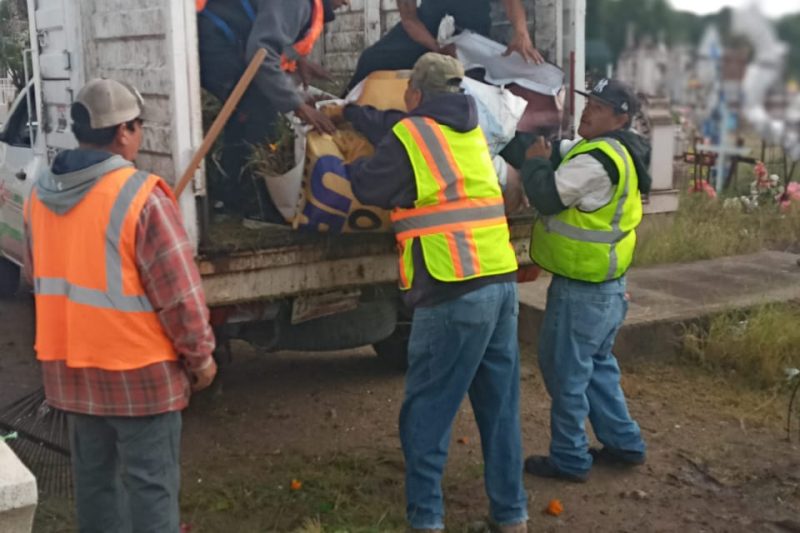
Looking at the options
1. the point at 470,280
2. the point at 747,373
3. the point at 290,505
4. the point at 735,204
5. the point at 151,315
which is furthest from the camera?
the point at 735,204

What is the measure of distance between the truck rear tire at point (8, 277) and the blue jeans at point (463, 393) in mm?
4678

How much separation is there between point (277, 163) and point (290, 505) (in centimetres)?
145

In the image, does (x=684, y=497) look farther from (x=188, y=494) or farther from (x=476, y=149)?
(x=188, y=494)

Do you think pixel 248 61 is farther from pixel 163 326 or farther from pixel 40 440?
pixel 40 440

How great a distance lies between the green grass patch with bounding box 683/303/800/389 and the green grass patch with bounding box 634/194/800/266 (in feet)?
7.10

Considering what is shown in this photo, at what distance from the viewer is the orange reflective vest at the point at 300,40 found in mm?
4238

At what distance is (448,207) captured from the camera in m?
3.43

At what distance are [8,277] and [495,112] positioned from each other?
4714mm

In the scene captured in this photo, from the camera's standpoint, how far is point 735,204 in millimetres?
9773

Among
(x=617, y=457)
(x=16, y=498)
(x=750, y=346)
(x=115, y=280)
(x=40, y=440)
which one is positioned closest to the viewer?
(x=16, y=498)

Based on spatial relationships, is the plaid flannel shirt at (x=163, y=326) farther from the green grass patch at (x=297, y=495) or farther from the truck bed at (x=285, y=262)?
the truck bed at (x=285, y=262)

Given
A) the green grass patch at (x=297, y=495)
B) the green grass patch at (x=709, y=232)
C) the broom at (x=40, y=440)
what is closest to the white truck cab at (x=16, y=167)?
the broom at (x=40, y=440)

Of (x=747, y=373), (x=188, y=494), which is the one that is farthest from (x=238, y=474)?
(x=747, y=373)

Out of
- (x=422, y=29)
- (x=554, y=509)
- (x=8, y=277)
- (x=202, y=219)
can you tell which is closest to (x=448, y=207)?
(x=202, y=219)
